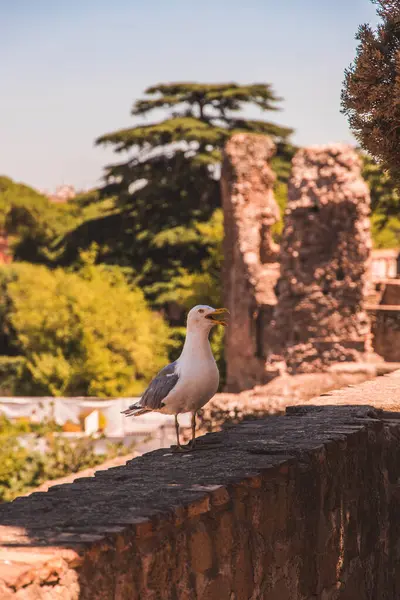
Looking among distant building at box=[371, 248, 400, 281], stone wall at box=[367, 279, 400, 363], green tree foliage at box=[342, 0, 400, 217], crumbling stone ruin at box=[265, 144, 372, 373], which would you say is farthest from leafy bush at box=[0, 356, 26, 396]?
green tree foliage at box=[342, 0, 400, 217]

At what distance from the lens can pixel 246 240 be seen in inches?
966

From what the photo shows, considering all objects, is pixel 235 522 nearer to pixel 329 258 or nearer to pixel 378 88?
pixel 378 88

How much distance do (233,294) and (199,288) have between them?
13708 mm

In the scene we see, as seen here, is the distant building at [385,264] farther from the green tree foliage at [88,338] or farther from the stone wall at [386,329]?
the stone wall at [386,329]

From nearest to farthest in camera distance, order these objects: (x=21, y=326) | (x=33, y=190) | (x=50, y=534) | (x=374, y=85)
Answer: (x=50, y=534)
(x=374, y=85)
(x=21, y=326)
(x=33, y=190)

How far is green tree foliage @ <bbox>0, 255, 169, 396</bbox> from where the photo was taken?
1371 inches

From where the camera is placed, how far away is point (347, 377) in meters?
14.3

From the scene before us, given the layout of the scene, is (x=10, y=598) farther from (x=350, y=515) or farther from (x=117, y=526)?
(x=350, y=515)

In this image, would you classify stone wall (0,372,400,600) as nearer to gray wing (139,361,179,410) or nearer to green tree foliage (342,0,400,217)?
gray wing (139,361,179,410)

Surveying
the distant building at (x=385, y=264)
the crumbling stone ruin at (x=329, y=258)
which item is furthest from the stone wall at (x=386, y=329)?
the distant building at (x=385, y=264)

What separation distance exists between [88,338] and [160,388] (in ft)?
96.7

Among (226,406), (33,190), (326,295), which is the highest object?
(33,190)

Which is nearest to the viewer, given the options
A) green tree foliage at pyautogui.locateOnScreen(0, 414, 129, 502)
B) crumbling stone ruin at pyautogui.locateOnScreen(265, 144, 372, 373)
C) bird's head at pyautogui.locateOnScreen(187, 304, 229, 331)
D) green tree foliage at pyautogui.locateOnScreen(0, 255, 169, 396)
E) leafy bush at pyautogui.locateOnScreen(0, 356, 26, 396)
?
bird's head at pyautogui.locateOnScreen(187, 304, 229, 331)

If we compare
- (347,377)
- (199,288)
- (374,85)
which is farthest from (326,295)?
(199,288)
